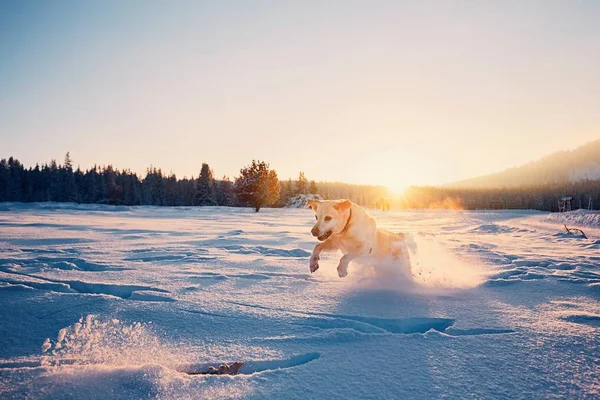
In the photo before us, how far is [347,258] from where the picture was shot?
4379 mm

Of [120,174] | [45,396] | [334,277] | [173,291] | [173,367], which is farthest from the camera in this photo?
[120,174]

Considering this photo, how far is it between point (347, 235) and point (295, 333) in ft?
8.64

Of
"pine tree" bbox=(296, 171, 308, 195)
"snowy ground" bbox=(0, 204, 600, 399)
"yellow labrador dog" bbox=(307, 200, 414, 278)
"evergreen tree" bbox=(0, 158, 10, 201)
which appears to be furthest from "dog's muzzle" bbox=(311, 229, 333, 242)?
"evergreen tree" bbox=(0, 158, 10, 201)

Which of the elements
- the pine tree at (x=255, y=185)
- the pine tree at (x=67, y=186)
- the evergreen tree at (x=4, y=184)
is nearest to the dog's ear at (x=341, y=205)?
the pine tree at (x=255, y=185)

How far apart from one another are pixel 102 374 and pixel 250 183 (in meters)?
41.1

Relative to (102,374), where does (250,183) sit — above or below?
above

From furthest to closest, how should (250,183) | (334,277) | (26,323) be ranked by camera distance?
(250,183) → (334,277) → (26,323)

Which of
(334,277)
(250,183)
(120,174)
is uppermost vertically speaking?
(120,174)

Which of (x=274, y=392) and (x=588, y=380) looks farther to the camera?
(x=588, y=380)

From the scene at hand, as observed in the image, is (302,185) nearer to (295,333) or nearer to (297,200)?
(297,200)

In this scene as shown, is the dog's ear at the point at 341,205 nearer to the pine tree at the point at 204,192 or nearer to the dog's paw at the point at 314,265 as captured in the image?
the dog's paw at the point at 314,265

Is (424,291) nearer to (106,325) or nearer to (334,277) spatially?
(334,277)

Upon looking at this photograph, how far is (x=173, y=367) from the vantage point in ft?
6.17

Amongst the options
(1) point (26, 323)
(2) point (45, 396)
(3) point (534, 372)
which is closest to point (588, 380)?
(3) point (534, 372)
